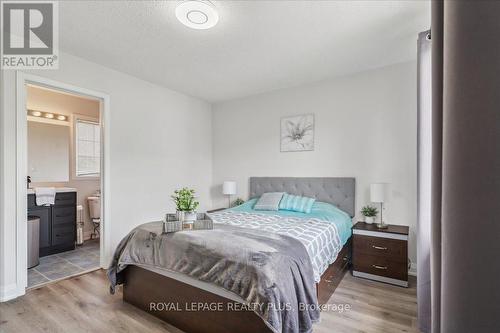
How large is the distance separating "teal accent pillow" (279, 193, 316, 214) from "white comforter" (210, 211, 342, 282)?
0.39 metres

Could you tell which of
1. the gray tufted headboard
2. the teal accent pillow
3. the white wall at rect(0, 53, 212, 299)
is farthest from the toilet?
the teal accent pillow

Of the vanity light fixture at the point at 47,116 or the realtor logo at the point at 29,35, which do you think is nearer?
the realtor logo at the point at 29,35

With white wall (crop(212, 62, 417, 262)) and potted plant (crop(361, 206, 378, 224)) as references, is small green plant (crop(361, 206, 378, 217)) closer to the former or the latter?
potted plant (crop(361, 206, 378, 224))

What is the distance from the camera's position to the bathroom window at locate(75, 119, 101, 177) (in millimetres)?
4688

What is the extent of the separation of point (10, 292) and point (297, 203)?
331 centimetres

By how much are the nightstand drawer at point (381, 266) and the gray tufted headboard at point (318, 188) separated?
66 cm

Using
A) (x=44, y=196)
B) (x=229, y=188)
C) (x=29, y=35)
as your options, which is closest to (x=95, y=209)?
(x=44, y=196)

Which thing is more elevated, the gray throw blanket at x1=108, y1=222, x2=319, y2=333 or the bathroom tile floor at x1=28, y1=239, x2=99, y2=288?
the gray throw blanket at x1=108, y1=222, x2=319, y2=333

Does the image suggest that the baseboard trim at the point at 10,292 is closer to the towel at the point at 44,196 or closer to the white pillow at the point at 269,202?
the towel at the point at 44,196

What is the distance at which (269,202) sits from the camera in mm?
3682

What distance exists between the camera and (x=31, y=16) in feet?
7.47

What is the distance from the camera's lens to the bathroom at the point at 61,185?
340 cm

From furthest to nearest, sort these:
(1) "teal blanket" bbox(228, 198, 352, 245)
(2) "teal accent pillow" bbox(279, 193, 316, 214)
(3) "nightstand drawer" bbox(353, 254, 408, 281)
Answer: (2) "teal accent pillow" bbox(279, 193, 316, 214) → (1) "teal blanket" bbox(228, 198, 352, 245) → (3) "nightstand drawer" bbox(353, 254, 408, 281)

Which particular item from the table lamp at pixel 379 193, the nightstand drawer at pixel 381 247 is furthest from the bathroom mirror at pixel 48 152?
the table lamp at pixel 379 193
